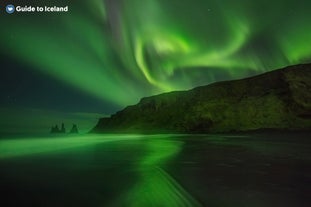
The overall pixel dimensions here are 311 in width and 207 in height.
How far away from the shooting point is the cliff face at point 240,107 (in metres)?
102

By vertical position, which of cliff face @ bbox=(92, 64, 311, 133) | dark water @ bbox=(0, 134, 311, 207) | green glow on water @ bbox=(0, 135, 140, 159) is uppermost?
cliff face @ bbox=(92, 64, 311, 133)

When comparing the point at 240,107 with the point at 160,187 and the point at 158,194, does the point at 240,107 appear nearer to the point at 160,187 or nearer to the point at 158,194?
the point at 160,187

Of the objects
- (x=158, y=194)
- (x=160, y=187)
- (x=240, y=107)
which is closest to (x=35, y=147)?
(x=160, y=187)

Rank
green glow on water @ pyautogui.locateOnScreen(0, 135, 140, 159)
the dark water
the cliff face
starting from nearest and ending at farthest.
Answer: the dark water, green glow on water @ pyautogui.locateOnScreen(0, 135, 140, 159), the cliff face

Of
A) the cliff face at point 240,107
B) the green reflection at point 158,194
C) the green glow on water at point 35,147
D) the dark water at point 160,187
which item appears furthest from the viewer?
the cliff face at point 240,107

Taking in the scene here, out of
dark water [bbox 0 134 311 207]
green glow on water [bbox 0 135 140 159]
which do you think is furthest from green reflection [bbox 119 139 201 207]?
green glow on water [bbox 0 135 140 159]

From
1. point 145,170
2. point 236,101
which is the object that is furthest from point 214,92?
point 145,170

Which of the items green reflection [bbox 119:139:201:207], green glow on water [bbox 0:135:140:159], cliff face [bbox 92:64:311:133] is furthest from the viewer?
cliff face [bbox 92:64:311:133]

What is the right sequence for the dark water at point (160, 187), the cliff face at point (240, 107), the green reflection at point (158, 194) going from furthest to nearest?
the cliff face at point (240, 107), the dark water at point (160, 187), the green reflection at point (158, 194)

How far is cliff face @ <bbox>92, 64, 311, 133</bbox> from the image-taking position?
335 feet

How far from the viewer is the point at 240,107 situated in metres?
116

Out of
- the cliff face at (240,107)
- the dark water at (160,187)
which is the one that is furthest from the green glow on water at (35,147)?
the cliff face at (240,107)

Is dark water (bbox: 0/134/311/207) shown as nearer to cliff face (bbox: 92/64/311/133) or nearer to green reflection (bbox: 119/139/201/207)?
green reflection (bbox: 119/139/201/207)

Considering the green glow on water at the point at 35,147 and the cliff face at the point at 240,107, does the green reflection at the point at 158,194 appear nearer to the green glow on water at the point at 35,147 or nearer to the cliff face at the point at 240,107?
the green glow on water at the point at 35,147
